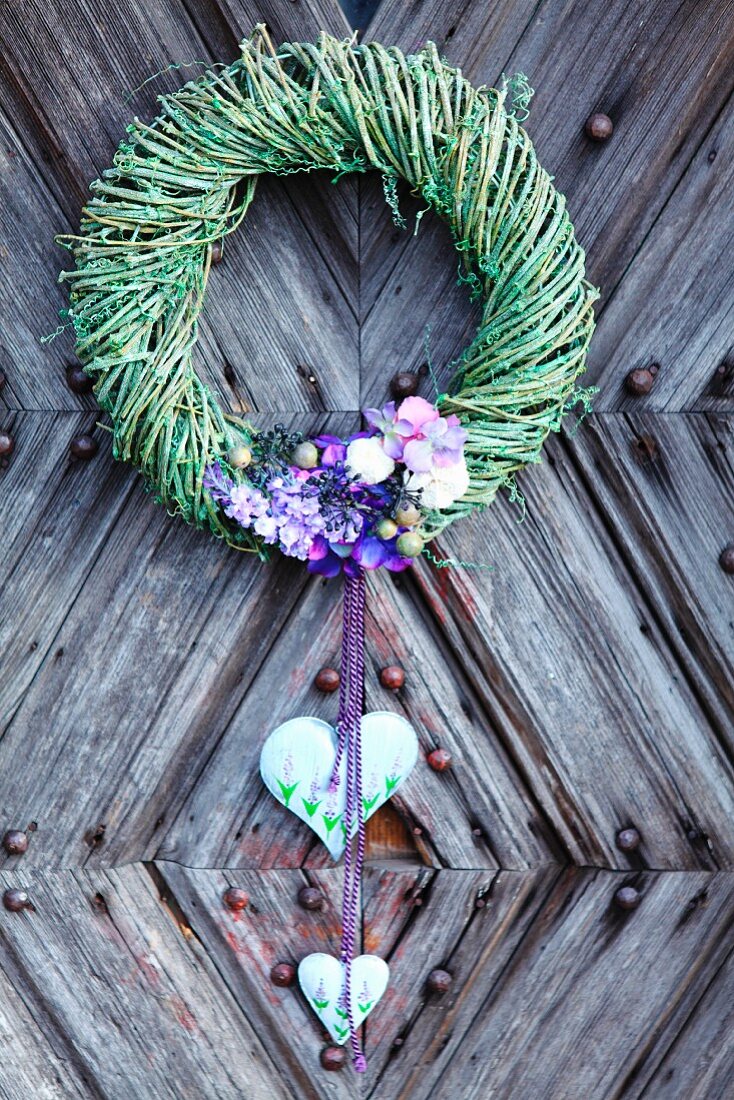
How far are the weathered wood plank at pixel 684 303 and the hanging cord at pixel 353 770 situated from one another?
0.50 m

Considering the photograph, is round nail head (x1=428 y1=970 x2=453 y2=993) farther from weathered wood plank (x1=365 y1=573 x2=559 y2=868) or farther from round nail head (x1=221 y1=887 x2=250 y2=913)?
round nail head (x1=221 y1=887 x2=250 y2=913)

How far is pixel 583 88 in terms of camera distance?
168 centimetres

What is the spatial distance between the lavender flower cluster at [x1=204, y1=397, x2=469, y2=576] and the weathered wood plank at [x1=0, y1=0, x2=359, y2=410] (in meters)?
0.20

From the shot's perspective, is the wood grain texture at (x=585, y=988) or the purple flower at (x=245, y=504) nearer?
the purple flower at (x=245, y=504)

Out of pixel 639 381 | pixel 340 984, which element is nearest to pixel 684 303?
pixel 639 381

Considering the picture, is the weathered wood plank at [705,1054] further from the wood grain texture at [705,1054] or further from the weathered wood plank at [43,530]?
the weathered wood plank at [43,530]

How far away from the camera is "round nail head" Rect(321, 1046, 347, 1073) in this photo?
69.3 inches

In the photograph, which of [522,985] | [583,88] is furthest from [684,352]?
[522,985]

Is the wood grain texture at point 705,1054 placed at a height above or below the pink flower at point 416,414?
below

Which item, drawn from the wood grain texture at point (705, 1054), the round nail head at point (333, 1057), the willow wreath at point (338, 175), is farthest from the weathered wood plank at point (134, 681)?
the wood grain texture at point (705, 1054)

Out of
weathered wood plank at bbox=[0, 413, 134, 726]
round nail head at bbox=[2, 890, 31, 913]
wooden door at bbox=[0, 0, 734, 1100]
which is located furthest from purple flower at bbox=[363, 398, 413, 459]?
round nail head at bbox=[2, 890, 31, 913]

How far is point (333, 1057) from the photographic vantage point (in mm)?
1761

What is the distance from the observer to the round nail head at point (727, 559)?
174cm

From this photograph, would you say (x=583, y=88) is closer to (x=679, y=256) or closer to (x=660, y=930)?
(x=679, y=256)
